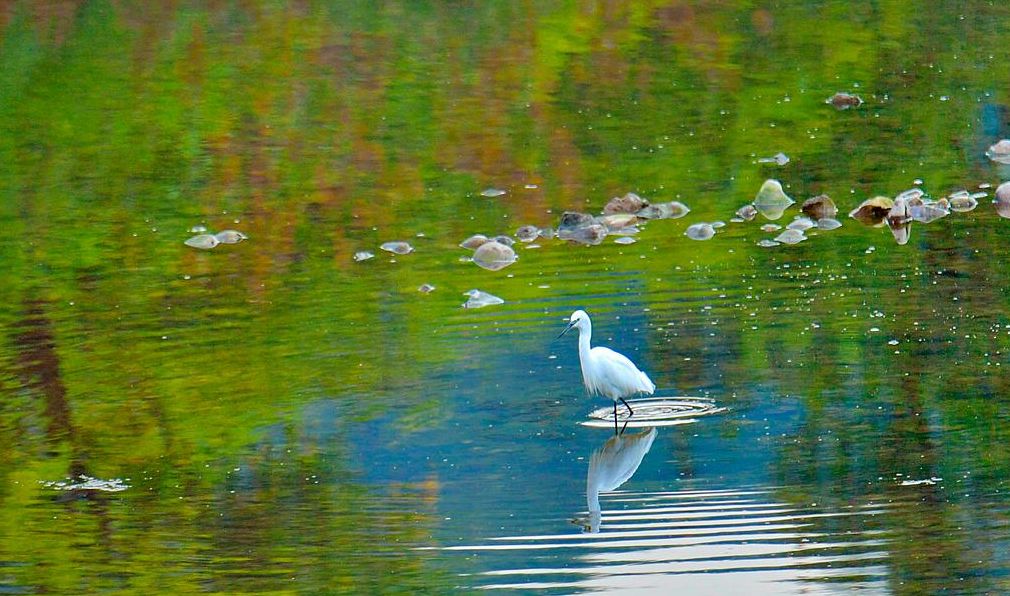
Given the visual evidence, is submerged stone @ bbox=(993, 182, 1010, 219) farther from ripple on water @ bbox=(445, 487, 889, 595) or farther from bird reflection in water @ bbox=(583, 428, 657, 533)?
ripple on water @ bbox=(445, 487, 889, 595)

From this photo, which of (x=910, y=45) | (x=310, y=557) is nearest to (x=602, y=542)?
(x=310, y=557)

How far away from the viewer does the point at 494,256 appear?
60.0ft

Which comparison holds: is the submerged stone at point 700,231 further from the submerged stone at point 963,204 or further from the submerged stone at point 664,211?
the submerged stone at point 963,204

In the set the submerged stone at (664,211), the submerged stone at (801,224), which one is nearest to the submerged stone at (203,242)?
the submerged stone at (664,211)

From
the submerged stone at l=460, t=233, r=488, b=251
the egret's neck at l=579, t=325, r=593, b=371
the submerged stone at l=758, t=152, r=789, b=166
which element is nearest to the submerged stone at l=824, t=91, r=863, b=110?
the submerged stone at l=758, t=152, r=789, b=166

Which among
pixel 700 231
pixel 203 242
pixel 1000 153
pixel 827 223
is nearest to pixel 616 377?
pixel 700 231

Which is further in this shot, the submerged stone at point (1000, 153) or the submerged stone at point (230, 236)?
the submerged stone at point (1000, 153)

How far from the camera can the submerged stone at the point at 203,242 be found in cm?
1983

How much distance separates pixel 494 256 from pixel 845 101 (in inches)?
367

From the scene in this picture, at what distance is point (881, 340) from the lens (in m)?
14.2

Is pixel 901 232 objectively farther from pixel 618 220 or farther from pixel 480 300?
pixel 480 300

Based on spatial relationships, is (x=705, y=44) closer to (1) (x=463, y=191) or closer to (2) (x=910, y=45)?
Result: (2) (x=910, y=45)

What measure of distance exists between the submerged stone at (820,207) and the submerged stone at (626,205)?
1956mm

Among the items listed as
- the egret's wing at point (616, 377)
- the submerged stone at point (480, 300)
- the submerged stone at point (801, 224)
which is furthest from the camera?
the submerged stone at point (801, 224)
